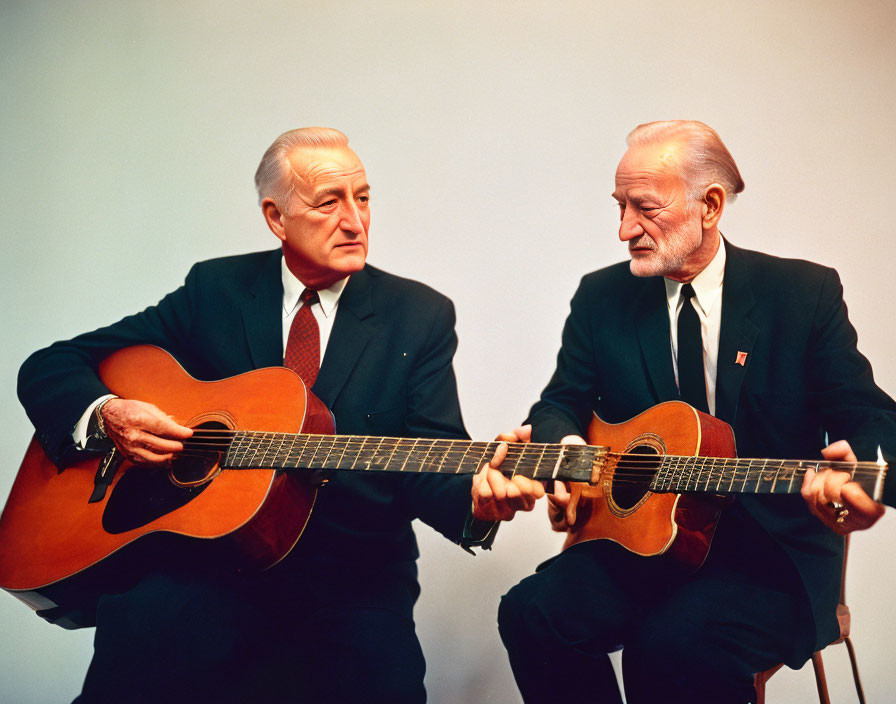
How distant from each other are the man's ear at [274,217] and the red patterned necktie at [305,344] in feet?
0.65

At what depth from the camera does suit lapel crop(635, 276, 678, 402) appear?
99.0 inches

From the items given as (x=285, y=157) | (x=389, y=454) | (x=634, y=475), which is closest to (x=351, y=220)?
(x=285, y=157)

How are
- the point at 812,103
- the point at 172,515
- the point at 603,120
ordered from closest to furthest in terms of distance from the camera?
the point at 172,515 → the point at 812,103 → the point at 603,120

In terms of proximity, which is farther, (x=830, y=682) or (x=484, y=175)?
(x=484, y=175)

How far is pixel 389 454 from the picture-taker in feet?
7.78

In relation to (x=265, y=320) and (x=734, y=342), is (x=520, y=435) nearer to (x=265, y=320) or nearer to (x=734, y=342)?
(x=734, y=342)

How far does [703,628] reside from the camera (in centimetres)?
222

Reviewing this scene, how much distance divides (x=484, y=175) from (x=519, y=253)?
31cm

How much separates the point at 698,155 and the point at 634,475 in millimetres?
893

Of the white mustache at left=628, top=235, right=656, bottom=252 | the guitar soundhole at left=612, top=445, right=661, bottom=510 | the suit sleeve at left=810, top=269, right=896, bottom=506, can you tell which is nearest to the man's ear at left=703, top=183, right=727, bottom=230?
the white mustache at left=628, top=235, right=656, bottom=252

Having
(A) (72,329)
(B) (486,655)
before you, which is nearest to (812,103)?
(B) (486,655)

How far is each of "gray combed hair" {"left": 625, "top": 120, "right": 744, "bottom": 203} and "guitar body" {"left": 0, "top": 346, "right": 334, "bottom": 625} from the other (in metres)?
1.17

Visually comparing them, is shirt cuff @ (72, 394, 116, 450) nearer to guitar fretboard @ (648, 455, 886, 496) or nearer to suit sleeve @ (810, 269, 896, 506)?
guitar fretboard @ (648, 455, 886, 496)

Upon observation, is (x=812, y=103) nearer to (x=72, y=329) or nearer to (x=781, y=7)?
(x=781, y=7)
